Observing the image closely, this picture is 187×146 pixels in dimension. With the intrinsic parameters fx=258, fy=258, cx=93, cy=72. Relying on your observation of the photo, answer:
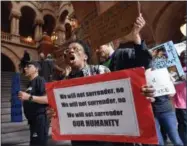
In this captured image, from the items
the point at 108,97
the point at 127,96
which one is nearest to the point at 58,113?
the point at 108,97

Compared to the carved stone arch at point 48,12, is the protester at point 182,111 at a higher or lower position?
lower

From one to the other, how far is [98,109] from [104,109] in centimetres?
4

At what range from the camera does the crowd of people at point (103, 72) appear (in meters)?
1.67

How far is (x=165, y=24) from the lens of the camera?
856 centimetres

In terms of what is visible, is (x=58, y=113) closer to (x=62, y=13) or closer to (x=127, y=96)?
(x=127, y=96)

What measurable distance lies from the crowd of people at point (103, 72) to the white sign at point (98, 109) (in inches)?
4.0

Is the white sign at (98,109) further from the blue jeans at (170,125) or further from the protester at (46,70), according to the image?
the protester at (46,70)

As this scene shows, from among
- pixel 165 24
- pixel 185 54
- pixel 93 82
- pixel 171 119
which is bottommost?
pixel 171 119

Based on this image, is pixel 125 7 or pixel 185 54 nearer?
pixel 125 7

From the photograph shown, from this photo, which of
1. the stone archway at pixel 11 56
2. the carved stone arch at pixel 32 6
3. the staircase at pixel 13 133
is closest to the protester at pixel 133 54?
the staircase at pixel 13 133

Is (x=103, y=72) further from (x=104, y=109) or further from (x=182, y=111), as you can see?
(x=182, y=111)

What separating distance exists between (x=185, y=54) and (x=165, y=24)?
5981 mm

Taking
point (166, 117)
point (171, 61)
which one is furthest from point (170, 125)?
point (171, 61)

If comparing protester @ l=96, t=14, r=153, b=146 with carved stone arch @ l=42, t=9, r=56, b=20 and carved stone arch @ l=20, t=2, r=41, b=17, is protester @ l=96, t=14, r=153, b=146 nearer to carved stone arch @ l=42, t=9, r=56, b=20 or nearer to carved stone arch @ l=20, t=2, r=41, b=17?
carved stone arch @ l=20, t=2, r=41, b=17
